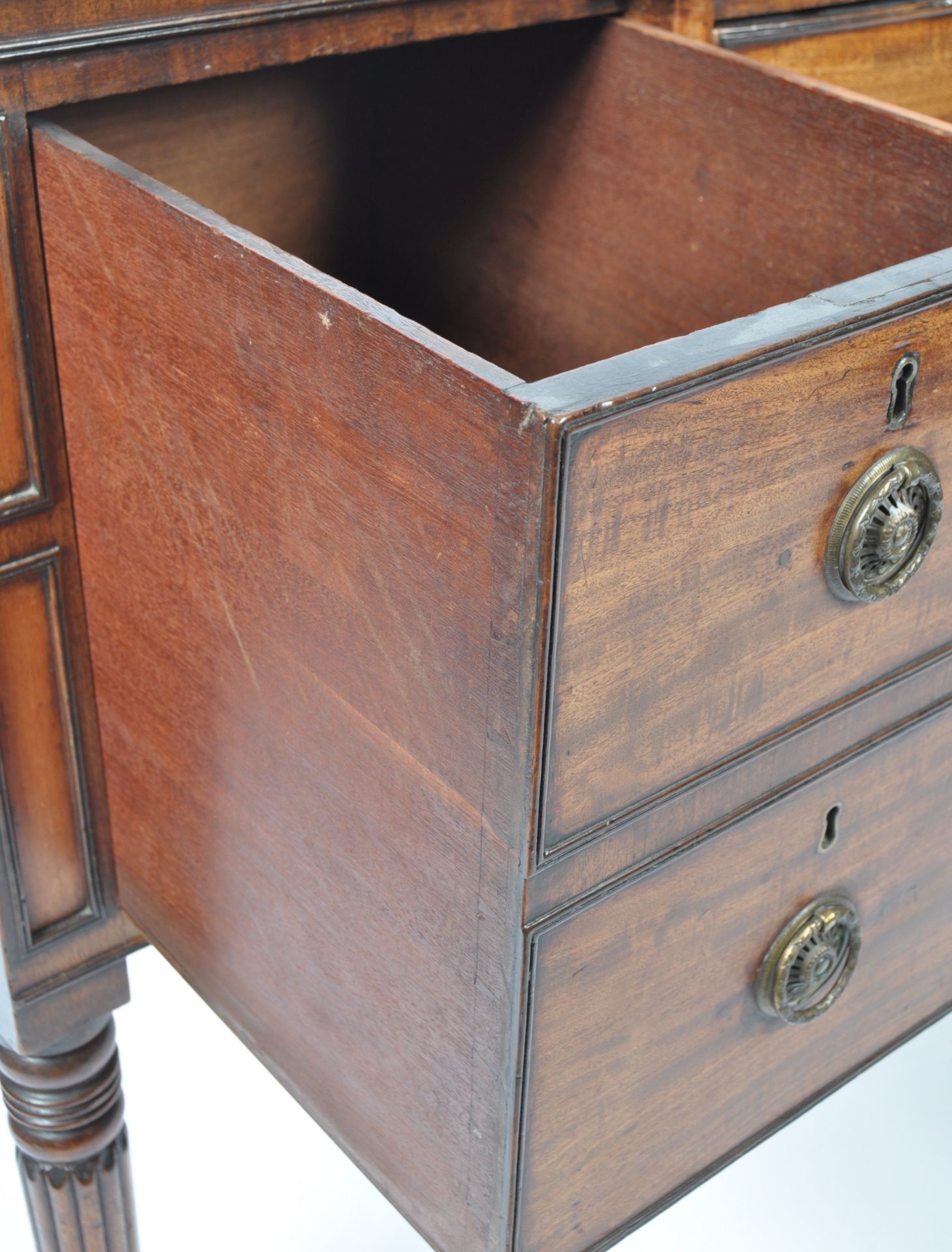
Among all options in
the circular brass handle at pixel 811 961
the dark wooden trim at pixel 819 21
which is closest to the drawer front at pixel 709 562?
the circular brass handle at pixel 811 961

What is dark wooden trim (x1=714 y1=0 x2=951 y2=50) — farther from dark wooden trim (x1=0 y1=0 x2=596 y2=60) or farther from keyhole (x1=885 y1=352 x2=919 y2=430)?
keyhole (x1=885 y1=352 x2=919 y2=430)

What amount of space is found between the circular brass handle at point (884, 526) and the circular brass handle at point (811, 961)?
161 millimetres

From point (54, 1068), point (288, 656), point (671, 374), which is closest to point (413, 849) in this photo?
point (288, 656)

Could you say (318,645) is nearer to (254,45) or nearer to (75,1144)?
(254,45)

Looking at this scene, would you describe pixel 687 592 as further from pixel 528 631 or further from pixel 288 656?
pixel 288 656

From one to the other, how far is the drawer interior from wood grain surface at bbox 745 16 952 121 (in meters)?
0.10

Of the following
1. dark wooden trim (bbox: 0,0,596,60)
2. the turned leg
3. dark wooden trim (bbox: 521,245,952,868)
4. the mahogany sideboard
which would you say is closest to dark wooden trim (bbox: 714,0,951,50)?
the mahogany sideboard

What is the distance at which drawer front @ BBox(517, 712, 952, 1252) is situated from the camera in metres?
0.59

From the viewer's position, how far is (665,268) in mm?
863

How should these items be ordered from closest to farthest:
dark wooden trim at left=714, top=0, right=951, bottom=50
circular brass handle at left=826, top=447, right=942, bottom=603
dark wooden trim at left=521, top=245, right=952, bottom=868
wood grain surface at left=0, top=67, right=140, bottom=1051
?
dark wooden trim at left=521, top=245, right=952, bottom=868 < circular brass handle at left=826, top=447, right=942, bottom=603 < wood grain surface at left=0, top=67, right=140, bottom=1051 < dark wooden trim at left=714, top=0, right=951, bottom=50

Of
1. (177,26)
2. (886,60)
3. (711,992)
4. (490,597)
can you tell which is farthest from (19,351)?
(886,60)

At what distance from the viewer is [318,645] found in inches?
23.4

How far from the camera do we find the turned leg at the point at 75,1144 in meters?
0.87

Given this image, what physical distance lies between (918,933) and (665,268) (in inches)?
14.7
